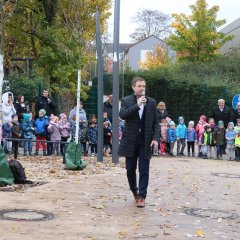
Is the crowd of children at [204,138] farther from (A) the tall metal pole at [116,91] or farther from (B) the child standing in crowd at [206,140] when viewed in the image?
(A) the tall metal pole at [116,91]

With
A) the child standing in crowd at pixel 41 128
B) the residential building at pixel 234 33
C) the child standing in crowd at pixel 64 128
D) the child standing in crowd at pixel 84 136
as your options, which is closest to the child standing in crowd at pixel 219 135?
the child standing in crowd at pixel 84 136

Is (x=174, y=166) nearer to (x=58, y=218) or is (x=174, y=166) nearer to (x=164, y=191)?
(x=164, y=191)

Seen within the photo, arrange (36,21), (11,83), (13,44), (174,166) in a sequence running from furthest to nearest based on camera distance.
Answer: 1. (13,44)
2. (36,21)
3. (11,83)
4. (174,166)

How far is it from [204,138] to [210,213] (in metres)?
11.5

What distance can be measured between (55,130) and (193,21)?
26.0 meters

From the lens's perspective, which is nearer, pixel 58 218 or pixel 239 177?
pixel 58 218

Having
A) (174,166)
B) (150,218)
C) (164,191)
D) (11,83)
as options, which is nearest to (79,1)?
(11,83)

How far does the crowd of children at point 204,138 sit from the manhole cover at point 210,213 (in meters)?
10.6

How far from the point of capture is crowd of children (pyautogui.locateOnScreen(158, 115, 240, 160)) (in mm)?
19812

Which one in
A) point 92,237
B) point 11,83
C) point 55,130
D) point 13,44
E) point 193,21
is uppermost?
point 193,21

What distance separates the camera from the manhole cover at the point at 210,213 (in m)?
8.62

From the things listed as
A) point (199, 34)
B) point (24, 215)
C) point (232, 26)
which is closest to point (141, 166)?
point (24, 215)

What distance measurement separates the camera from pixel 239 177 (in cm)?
1429

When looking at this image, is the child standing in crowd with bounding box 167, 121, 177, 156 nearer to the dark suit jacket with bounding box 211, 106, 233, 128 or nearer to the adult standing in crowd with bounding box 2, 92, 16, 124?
the dark suit jacket with bounding box 211, 106, 233, 128
